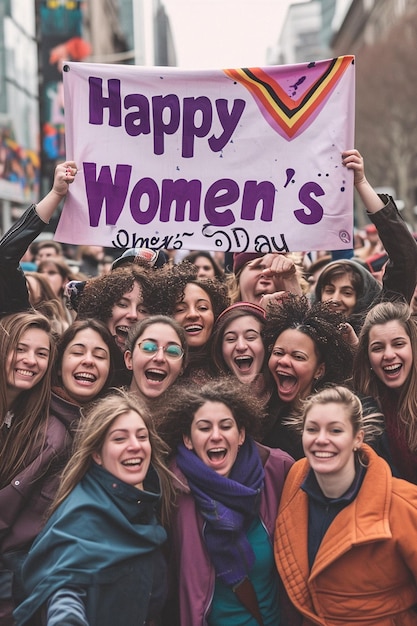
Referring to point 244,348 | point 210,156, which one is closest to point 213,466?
point 244,348

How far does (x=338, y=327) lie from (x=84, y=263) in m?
5.95

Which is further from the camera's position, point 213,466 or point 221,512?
point 213,466

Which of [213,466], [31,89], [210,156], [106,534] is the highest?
[31,89]

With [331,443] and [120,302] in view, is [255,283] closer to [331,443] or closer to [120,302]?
[120,302]

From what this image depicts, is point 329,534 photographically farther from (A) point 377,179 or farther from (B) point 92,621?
(A) point 377,179

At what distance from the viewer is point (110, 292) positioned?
193 inches

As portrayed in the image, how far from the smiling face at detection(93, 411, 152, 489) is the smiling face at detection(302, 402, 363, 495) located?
0.64 meters

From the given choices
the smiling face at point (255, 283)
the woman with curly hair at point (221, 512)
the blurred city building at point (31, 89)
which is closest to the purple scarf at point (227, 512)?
the woman with curly hair at point (221, 512)

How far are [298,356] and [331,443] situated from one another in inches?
35.9

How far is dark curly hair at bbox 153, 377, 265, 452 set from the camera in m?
3.82

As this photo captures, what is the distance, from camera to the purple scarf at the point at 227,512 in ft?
11.6

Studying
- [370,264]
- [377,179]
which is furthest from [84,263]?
[377,179]

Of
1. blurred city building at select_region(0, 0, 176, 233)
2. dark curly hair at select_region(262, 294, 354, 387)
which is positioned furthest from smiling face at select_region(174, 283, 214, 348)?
blurred city building at select_region(0, 0, 176, 233)

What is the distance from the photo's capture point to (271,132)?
4863 mm
